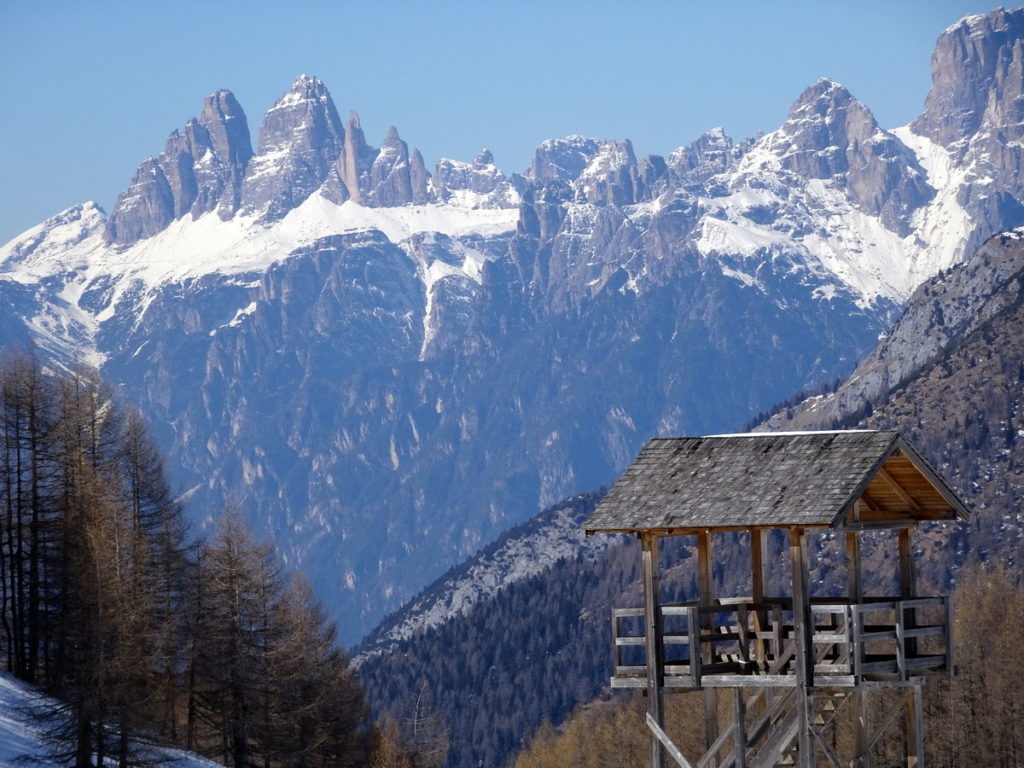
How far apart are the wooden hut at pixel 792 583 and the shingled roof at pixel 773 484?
37 millimetres

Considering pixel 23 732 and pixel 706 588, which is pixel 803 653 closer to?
pixel 706 588

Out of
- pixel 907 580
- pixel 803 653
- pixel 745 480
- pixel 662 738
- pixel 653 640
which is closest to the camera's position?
pixel 803 653

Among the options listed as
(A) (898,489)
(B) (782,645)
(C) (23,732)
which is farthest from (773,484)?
(C) (23,732)

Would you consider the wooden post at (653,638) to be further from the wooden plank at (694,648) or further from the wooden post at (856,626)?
the wooden post at (856,626)

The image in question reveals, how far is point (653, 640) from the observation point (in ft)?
136

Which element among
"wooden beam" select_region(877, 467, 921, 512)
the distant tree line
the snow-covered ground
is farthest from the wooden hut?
the snow-covered ground

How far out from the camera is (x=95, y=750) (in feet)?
234

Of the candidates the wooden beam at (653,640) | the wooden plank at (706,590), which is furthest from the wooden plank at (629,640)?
the wooden plank at (706,590)

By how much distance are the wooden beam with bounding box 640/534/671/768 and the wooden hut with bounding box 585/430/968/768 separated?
4cm

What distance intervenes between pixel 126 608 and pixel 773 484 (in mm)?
36533

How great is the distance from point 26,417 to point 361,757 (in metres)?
37.8

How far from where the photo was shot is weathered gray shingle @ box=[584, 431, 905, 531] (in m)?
39.8

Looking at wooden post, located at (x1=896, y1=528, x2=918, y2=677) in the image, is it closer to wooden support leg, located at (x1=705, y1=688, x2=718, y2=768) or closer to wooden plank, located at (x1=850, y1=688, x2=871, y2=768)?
wooden plank, located at (x1=850, y1=688, x2=871, y2=768)

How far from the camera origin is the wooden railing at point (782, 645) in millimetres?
39969
